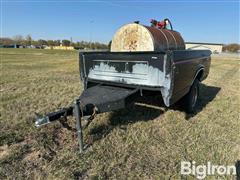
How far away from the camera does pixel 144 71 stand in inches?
147

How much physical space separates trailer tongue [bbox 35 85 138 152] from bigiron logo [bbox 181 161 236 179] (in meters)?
1.20

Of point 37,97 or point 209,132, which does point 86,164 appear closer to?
point 209,132

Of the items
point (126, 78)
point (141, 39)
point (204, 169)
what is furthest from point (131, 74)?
point (204, 169)

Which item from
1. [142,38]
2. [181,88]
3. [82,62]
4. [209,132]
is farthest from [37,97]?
[209,132]

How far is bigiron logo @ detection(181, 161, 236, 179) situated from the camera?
2.79 m

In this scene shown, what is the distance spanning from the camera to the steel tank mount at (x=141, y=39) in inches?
173

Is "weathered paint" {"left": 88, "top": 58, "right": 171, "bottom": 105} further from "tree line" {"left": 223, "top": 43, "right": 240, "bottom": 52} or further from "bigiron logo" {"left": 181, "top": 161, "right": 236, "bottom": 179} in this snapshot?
"tree line" {"left": 223, "top": 43, "right": 240, "bottom": 52}

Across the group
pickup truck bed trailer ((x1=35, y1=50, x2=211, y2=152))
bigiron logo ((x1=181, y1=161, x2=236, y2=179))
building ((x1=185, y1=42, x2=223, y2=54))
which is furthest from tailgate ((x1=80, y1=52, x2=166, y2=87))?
building ((x1=185, y1=42, x2=223, y2=54))

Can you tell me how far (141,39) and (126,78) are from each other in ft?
3.36

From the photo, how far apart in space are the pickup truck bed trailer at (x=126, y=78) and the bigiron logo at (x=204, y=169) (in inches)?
39.6

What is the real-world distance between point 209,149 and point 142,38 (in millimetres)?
2413

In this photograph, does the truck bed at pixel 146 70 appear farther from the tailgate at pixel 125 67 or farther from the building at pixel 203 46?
the building at pixel 203 46

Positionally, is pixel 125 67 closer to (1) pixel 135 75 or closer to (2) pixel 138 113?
(1) pixel 135 75

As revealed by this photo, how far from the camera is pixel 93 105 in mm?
3094
